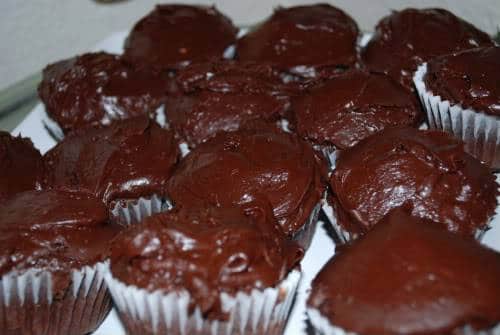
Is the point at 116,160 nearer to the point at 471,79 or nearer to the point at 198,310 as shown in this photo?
the point at 198,310

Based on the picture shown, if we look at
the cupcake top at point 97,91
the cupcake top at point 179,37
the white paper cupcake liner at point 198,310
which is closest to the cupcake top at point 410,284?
the white paper cupcake liner at point 198,310

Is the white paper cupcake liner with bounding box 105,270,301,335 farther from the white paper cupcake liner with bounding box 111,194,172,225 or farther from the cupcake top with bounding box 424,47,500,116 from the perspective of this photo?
the cupcake top with bounding box 424,47,500,116

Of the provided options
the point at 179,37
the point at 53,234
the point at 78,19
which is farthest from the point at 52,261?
the point at 78,19

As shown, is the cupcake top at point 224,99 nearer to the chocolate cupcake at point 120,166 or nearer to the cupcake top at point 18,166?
the chocolate cupcake at point 120,166

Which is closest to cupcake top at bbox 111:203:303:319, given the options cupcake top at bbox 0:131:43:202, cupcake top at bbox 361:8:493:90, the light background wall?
cupcake top at bbox 0:131:43:202

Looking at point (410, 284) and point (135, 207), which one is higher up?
point (410, 284)

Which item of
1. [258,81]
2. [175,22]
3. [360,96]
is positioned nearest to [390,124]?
[360,96]
